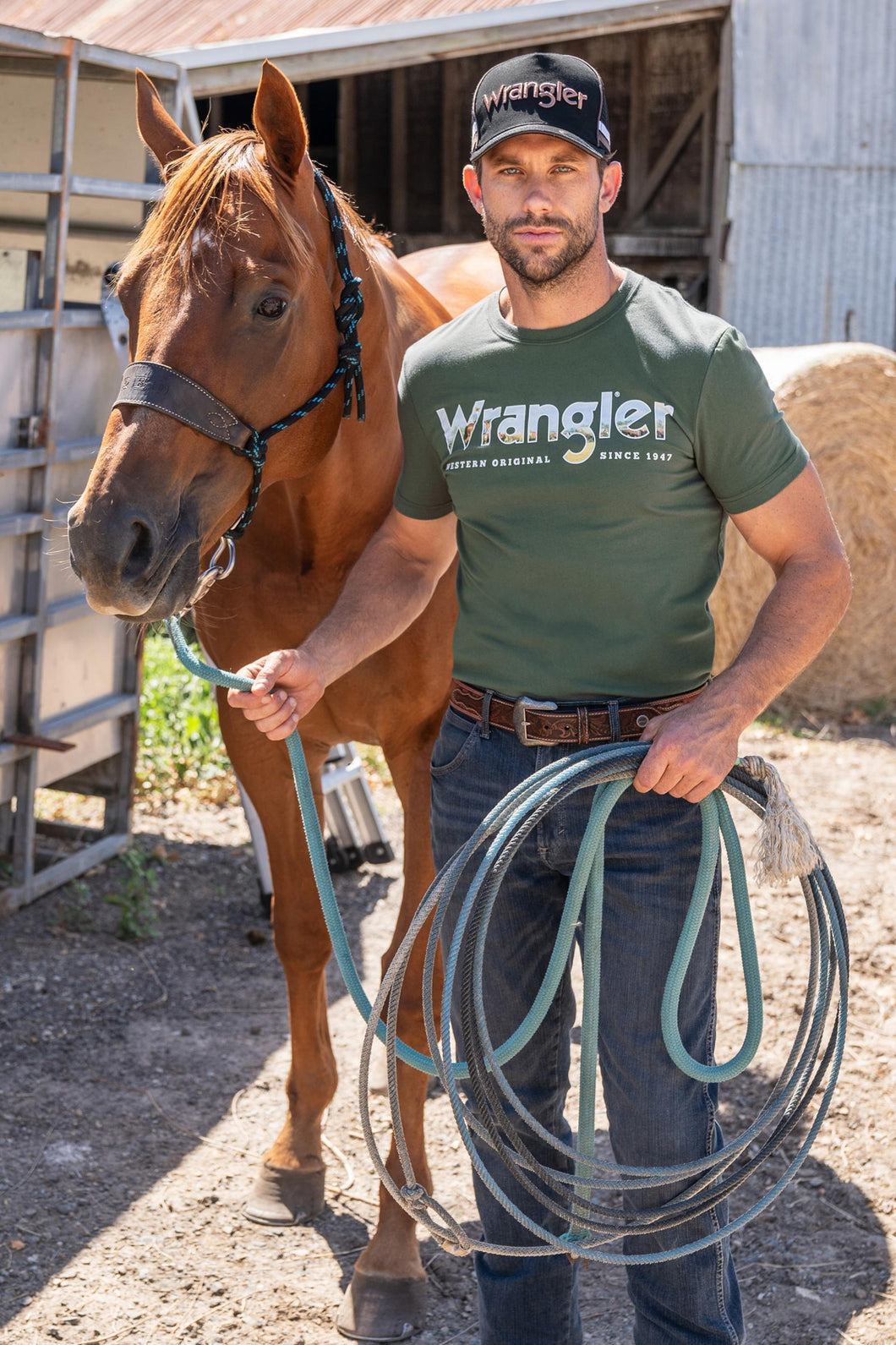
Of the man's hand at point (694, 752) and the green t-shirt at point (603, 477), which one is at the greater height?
the green t-shirt at point (603, 477)

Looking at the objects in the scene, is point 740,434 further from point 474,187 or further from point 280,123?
point 280,123

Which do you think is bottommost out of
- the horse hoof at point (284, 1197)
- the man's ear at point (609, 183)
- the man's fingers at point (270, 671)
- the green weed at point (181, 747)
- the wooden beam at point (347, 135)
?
the horse hoof at point (284, 1197)

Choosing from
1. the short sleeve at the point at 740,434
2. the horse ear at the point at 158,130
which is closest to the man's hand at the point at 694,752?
the short sleeve at the point at 740,434

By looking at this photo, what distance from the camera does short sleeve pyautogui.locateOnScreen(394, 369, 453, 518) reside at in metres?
2.11

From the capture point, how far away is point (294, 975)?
2.97 metres

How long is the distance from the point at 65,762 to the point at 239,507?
8.29 feet

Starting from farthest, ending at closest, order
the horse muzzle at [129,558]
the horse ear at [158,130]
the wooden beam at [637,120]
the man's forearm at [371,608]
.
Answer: the wooden beam at [637,120] → the horse ear at [158,130] → the man's forearm at [371,608] → the horse muzzle at [129,558]

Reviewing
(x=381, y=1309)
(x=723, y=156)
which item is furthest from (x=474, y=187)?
(x=723, y=156)

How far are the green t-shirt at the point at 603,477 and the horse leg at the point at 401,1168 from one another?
0.70m

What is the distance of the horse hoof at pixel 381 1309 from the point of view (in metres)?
2.46

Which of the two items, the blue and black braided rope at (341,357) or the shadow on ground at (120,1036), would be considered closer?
the blue and black braided rope at (341,357)

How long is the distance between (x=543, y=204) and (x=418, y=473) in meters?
0.49

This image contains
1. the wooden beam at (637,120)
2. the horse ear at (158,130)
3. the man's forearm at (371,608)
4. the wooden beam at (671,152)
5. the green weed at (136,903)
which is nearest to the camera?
the man's forearm at (371,608)

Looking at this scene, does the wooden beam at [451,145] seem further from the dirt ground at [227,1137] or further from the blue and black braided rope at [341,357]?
the blue and black braided rope at [341,357]
